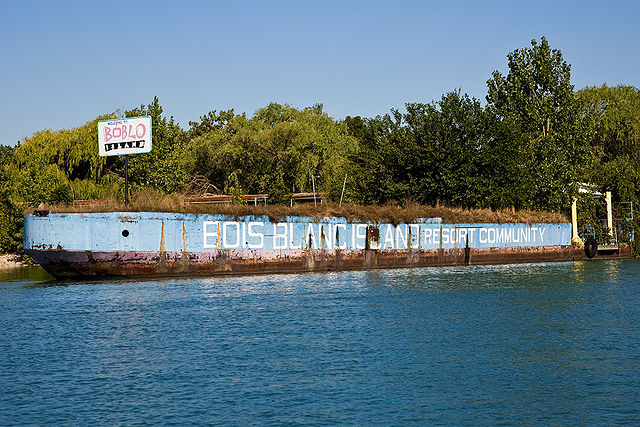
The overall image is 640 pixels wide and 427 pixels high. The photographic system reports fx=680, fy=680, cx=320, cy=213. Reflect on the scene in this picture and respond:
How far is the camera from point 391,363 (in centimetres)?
1493

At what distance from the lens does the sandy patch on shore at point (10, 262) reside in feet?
144

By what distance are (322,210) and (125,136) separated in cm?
1126

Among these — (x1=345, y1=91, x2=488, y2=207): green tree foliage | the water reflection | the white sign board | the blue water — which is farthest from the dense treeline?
the blue water

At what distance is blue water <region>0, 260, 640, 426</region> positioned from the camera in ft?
37.9

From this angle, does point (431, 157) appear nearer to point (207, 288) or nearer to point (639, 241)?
point (639, 241)

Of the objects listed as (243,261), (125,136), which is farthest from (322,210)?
(125,136)

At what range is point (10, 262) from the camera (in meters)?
44.6

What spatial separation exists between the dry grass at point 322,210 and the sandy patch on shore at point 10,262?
14.0 m

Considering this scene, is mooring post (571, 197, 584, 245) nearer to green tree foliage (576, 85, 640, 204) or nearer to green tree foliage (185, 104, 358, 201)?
green tree foliage (576, 85, 640, 204)

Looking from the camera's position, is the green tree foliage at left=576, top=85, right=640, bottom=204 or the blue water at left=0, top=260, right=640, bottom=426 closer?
the blue water at left=0, top=260, right=640, bottom=426

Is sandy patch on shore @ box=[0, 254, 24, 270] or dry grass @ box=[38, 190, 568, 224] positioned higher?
dry grass @ box=[38, 190, 568, 224]

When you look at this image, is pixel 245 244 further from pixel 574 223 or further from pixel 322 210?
pixel 574 223

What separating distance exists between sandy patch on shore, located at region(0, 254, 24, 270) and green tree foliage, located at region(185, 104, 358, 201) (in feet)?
79.1

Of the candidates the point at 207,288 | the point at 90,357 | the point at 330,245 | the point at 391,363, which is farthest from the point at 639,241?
the point at 90,357
